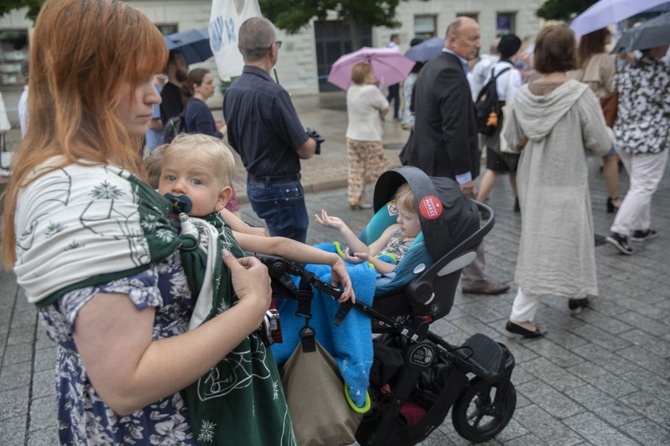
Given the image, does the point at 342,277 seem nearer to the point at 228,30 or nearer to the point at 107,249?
the point at 107,249

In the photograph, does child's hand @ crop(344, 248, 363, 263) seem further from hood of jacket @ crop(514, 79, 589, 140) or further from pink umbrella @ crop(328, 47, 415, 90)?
pink umbrella @ crop(328, 47, 415, 90)

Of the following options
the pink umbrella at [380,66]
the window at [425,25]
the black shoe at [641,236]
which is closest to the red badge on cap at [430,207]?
the black shoe at [641,236]

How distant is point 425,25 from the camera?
3266 cm

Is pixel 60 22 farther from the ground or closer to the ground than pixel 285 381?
farther from the ground

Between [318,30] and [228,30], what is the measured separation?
25.8 m

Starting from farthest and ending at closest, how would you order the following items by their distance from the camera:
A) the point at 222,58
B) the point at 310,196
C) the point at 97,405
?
the point at 310,196, the point at 222,58, the point at 97,405

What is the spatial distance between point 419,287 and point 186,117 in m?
3.68

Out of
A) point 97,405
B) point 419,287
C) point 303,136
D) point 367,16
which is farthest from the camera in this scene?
point 367,16

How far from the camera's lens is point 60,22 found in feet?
4.21

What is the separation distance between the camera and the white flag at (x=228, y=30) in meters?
5.55

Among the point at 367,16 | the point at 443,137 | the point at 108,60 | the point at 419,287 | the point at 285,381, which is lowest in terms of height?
the point at 285,381

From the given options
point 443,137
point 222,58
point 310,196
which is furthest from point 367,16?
point 443,137

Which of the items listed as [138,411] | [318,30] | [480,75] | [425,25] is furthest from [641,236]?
[425,25]

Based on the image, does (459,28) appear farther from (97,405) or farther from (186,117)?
(97,405)
